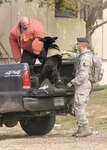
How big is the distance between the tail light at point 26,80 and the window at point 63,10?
27.8 feet

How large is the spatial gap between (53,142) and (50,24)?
12.3m

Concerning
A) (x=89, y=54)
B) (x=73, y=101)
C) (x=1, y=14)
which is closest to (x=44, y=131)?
(x=73, y=101)

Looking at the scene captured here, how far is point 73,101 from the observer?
10977 millimetres

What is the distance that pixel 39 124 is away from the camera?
11672mm

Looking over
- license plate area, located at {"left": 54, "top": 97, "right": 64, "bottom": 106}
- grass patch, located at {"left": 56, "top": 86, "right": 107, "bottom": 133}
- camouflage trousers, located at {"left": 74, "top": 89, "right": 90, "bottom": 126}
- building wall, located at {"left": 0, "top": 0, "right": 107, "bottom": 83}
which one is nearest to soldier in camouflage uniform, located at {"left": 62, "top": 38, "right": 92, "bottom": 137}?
camouflage trousers, located at {"left": 74, "top": 89, "right": 90, "bottom": 126}

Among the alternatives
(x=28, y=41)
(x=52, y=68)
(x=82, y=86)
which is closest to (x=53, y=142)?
(x=82, y=86)

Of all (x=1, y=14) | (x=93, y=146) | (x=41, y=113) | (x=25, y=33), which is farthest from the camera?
(x=1, y=14)

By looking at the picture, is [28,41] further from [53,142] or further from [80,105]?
[53,142]

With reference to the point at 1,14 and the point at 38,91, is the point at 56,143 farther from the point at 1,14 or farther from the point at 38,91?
the point at 1,14

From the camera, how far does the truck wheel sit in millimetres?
11641

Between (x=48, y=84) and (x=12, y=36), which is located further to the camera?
(x=12, y=36)

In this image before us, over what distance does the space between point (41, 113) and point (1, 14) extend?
10.2 metres

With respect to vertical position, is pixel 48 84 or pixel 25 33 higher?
pixel 25 33

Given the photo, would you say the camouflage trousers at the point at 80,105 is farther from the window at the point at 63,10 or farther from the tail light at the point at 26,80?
the window at the point at 63,10
